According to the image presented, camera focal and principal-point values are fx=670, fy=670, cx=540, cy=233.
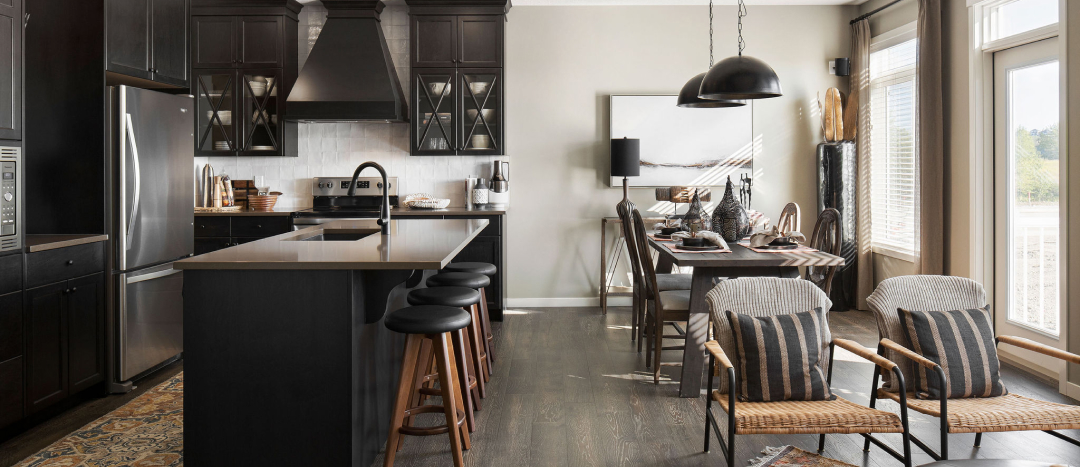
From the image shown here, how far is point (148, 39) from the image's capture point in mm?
4008

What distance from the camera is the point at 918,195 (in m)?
5.00

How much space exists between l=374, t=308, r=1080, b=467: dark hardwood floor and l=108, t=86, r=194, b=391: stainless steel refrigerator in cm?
192

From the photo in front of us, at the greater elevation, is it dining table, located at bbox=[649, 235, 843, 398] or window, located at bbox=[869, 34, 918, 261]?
window, located at bbox=[869, 34, 918, 261]

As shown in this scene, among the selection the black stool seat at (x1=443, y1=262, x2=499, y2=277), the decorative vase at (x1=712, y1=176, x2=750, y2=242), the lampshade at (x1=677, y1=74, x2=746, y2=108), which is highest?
the lampshade at (x1=677, y1=74, x2=746, y2=108)

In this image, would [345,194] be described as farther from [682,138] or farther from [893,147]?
[893,147]

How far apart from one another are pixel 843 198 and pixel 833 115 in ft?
2.42

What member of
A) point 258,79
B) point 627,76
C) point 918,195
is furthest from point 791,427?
point 258,79

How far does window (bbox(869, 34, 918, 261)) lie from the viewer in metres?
5.38

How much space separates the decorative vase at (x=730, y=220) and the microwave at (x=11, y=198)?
3657mm

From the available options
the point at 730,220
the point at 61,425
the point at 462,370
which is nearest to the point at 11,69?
the point at 61,425

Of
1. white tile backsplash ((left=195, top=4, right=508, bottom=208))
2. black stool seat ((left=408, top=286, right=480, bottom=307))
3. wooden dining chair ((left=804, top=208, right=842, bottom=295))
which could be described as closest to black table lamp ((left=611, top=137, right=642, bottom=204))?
white tile backsplash ((left=195, top=4, right=508, bottom=208))

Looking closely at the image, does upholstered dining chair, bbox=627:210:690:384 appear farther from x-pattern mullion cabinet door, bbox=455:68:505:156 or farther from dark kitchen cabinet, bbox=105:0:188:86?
dark kitchen cabinet, bbox=105:0:188:86

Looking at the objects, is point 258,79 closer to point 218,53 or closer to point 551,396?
point 218,53

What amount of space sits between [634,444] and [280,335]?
156cm
